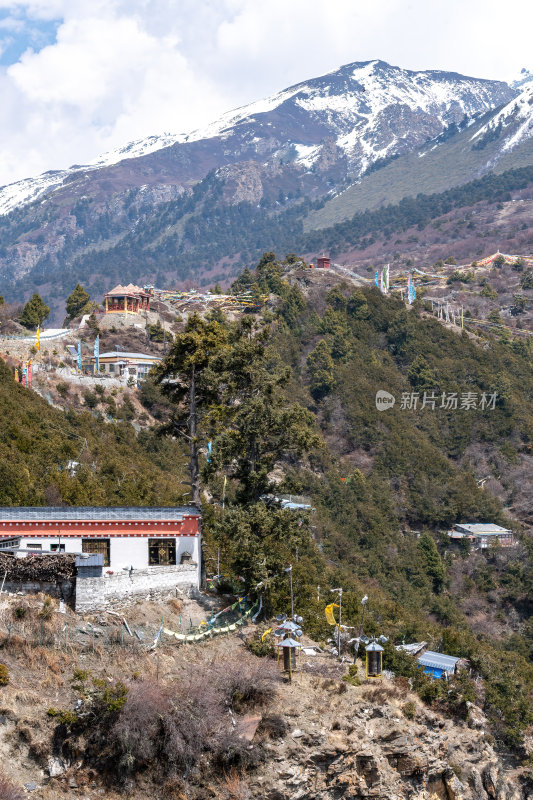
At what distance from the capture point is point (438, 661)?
42688 mm

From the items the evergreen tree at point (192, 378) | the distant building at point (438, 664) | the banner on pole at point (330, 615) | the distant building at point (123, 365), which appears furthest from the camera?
the distant building at point (123, 365)

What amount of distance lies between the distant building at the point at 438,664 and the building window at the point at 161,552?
1187 centimetres

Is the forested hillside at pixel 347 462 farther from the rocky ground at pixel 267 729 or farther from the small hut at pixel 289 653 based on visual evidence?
the rocky ground at pixel 267 729

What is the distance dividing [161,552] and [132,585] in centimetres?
253

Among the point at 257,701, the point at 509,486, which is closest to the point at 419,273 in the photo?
the point at 509,486

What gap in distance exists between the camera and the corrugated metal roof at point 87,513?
109 feet

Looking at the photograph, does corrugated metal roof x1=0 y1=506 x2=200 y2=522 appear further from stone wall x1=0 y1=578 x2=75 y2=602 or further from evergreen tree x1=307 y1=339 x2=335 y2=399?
evergreen tree x1=307 y1=339 x2=335 y2=399

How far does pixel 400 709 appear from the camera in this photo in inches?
1270

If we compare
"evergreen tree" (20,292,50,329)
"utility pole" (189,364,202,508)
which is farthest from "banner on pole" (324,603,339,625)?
"evergreen tree" (20,292,50,329)

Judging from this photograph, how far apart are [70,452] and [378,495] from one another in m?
33.9

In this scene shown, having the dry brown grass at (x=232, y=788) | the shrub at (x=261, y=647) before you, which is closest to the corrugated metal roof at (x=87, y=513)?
the shrub at (x=261, y=647)

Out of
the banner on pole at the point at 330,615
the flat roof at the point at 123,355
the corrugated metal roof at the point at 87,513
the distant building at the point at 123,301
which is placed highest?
the distant building at the point at 123,301

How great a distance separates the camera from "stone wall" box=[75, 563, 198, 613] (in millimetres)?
30734

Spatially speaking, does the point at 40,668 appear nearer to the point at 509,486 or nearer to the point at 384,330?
the point at 509,486
